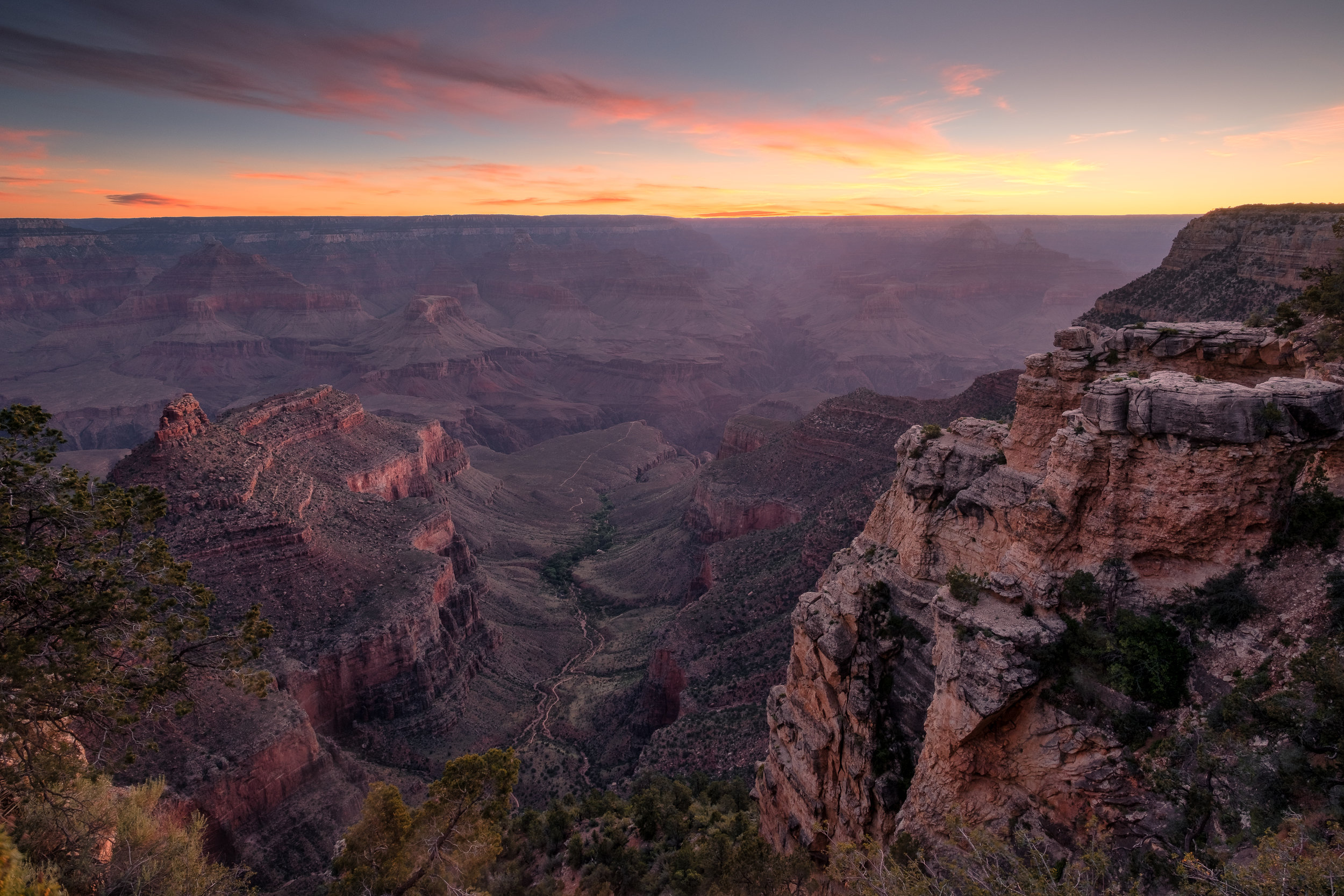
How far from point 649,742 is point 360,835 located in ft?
71.3

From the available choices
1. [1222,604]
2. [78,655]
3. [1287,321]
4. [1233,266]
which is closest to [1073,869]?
[1222,604]

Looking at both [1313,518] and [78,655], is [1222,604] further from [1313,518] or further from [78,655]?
[78,655]

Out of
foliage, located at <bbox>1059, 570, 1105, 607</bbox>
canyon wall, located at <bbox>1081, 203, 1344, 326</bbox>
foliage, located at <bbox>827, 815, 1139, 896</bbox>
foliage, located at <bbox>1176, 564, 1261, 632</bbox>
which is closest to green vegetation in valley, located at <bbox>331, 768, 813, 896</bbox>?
foliage, located at <bbox>827, 815, 1139, 896</bbox>

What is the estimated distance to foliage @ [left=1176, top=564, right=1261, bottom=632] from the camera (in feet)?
46.6

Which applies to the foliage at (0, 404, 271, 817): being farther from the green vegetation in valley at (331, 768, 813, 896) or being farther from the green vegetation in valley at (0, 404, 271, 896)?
the green vegetation in valley at (331, 768, 813, 896)

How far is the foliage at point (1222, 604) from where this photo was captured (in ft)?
46.6

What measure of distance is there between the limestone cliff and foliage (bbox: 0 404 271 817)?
17103mm

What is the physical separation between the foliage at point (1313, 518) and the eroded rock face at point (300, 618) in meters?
39.1

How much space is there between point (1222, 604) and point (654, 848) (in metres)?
20.4

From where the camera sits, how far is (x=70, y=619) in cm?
1432

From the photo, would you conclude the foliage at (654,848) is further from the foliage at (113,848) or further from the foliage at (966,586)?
the foliage at (113,848)

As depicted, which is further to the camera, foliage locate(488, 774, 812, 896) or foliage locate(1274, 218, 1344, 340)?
foliage locate(488, 774, 812, 896)

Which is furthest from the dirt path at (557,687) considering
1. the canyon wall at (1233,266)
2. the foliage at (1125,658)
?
the canyon wall at (1233,266)

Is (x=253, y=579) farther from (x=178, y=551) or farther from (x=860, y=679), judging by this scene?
(x=860, y=679)
